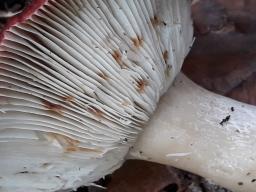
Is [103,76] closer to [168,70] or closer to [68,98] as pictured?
[68,98]

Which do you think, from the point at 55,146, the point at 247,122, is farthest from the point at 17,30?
the point at 247,122

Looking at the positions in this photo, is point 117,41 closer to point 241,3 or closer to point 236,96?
point 236,96

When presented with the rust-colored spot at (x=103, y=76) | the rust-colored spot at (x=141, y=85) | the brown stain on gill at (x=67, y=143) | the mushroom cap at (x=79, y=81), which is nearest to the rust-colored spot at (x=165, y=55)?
the mushroom cap at (x=79, y=81)

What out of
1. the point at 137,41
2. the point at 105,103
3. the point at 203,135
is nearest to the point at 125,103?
the point at 105,103

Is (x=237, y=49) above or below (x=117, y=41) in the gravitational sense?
above

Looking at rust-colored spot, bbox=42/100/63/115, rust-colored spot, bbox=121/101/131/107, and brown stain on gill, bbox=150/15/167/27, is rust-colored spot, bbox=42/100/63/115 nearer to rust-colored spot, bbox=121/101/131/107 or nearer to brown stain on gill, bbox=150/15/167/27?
rust-colored spot, bbox=121/101/131/107

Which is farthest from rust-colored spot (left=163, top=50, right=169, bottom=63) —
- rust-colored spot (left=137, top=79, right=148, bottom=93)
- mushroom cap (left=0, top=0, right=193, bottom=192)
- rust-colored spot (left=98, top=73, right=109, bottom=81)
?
rust-colored spot (left=98, top=73, right=109, bottom=81)

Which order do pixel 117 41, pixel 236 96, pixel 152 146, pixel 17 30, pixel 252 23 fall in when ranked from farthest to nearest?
1. pixel 252 23
2. pixel 236 96
3. pixel 152 146
4. pixel 117 41
5. pixel 17 30

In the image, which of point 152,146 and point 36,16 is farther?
point 152,146
